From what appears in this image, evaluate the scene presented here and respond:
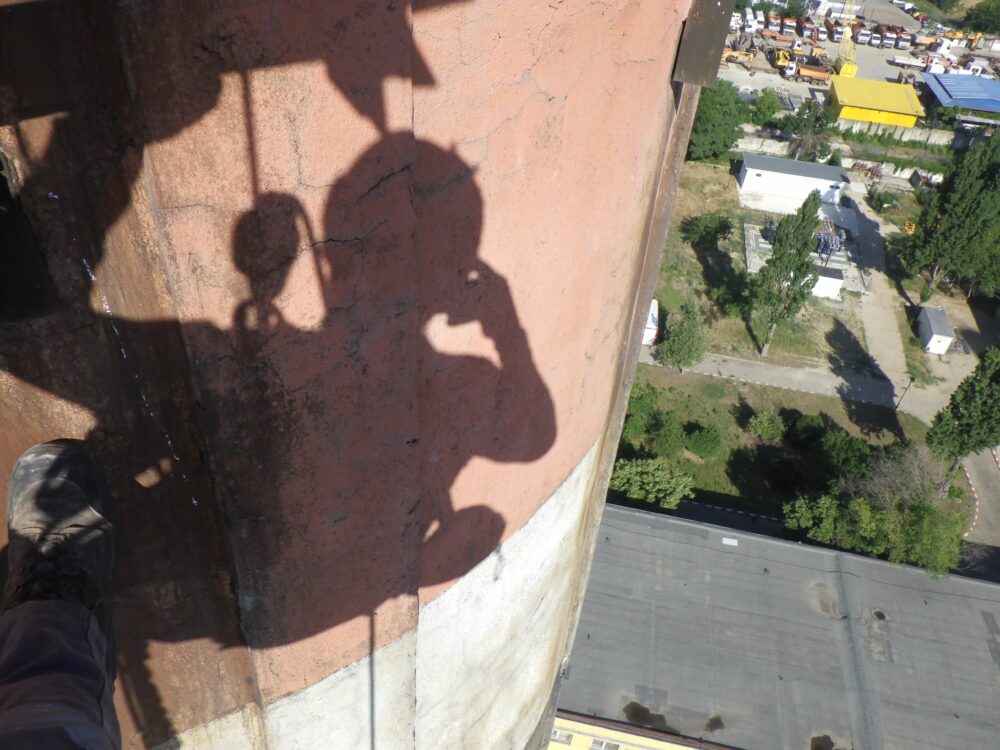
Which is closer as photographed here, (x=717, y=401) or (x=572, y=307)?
(x=572, y=307)

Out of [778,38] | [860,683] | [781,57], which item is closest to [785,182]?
[781,57]

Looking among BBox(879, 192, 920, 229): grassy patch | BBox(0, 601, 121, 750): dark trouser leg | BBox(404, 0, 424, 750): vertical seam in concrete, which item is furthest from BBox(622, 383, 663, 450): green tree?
BBox(0, 601, 121, 750): dark trouser leg

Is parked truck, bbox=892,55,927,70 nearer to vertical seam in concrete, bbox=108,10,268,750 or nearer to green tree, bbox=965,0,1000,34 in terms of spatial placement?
green tree, bbox=965,0,1000,34

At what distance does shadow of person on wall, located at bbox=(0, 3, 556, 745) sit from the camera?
6.98 feet

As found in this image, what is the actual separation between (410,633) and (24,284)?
7.85 ft

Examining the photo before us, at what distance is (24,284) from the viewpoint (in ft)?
7.54

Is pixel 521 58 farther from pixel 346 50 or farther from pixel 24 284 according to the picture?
pixel 24 284

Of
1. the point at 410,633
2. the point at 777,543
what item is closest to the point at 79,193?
the point at 410,633

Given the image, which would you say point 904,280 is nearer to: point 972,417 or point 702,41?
point 972,417

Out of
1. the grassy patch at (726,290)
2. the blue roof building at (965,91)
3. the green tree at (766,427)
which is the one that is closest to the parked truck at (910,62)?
the blue roof building at (965,91)

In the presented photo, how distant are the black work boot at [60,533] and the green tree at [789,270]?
957 inches

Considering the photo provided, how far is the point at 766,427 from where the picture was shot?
2311cm

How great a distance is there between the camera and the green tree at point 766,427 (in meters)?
23.0

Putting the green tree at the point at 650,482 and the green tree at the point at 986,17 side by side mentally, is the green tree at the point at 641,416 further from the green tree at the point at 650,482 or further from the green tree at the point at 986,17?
the green tree at the point at 986,17
